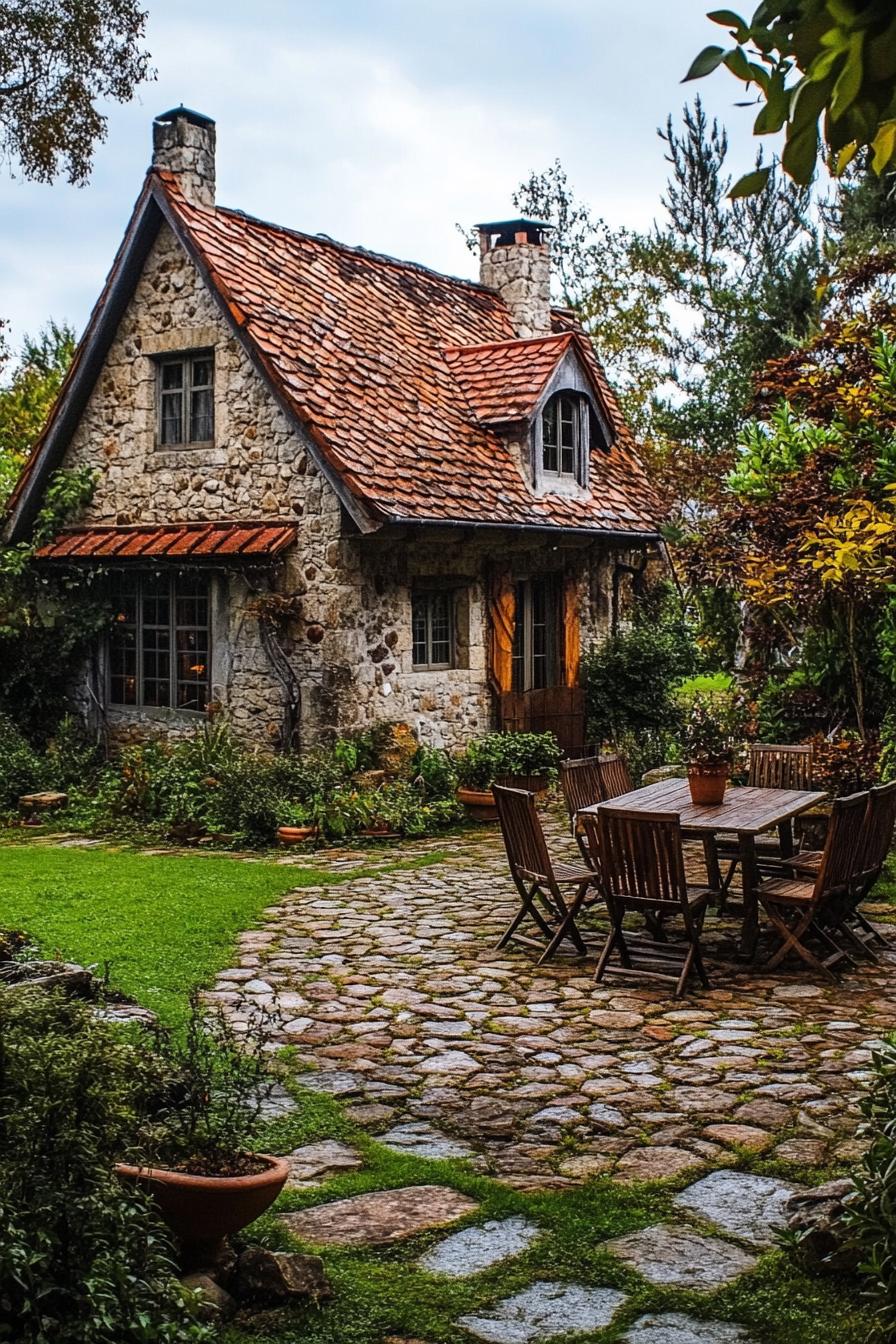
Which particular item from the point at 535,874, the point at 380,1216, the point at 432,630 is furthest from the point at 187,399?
the point at 380,1216

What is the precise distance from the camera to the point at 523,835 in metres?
8.34

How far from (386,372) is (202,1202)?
12.6m

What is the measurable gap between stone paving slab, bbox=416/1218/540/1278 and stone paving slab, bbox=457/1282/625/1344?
23cm

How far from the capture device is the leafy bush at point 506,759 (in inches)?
550

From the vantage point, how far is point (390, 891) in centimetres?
1030

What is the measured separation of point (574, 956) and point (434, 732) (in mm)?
6368

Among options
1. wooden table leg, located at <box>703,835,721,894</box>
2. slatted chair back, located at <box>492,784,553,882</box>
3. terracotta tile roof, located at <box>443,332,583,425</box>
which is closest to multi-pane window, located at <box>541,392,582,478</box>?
terracotta tile roof, located at <box>443,332,583,425</box>

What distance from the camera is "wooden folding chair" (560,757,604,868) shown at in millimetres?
9344

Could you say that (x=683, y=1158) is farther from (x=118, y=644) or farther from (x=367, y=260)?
(x=367, y=260)

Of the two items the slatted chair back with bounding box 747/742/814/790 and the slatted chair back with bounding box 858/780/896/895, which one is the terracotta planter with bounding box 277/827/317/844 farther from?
the slatted chair back with bounding box 858/780/896/895

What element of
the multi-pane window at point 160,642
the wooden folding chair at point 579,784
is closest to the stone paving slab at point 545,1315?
the wooden folding chair at point 579,784

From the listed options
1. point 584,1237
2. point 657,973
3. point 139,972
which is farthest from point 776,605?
point 584,1237

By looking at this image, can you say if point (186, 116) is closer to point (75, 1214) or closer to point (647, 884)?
point (647, 884)

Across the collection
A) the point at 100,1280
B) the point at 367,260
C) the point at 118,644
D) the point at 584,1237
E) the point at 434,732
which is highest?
the point at 367,260
